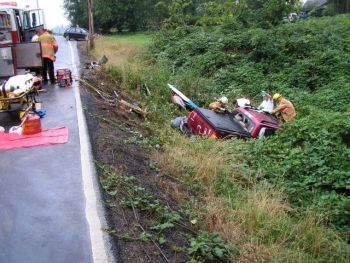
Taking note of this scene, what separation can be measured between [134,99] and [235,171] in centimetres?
683

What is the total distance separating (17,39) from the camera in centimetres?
1719

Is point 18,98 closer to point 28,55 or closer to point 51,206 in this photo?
point 28,55

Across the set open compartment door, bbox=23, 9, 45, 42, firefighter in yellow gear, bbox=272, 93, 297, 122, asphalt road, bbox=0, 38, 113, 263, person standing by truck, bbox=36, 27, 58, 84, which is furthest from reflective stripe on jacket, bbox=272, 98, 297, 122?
open compartment door, bbox=23, 9, 45, 42

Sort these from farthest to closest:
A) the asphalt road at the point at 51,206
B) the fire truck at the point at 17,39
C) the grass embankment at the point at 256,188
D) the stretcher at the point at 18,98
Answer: the fire truck at the point at 17,39 → the stretcher at the point at 18,98 → the grass embankment at the point at 256,188 → the asphalt road at the point at 51,206

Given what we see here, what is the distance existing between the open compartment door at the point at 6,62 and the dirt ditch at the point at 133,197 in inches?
164

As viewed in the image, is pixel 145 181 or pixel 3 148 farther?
pixel 3 148

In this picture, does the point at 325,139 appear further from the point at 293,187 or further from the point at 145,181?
the point at 145,181

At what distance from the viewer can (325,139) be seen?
9.15 meters

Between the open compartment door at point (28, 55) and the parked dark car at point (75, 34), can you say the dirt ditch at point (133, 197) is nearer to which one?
the open compartment door at point (28, 55)

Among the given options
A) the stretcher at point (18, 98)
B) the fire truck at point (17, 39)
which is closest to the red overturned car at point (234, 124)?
the stretcher at point (18, 98)

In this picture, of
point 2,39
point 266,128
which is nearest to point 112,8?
point 2,39

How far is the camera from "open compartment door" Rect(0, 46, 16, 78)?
42.8ft

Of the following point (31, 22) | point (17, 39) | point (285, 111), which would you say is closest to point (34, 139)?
point (285, 111)

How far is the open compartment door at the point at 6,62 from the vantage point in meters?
13.1
